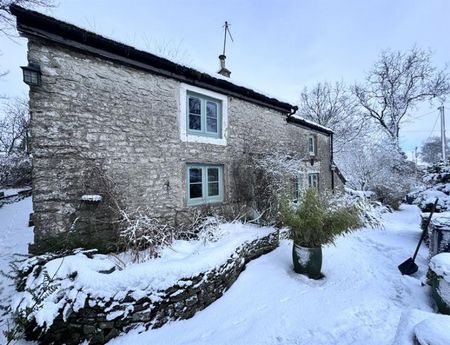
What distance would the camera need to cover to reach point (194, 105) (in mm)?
5746

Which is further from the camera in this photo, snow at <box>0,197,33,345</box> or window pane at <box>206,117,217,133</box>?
window pane at <box>206,117,217,133</box>

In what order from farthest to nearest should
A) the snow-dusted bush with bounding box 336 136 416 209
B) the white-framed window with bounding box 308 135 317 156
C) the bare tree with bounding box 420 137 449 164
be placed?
the bare tree with bounding box 420 137 449 164, the snow-dusted bush with bounding box 336 136 416 209, the white-framed window with bounding box 308 135 317 156


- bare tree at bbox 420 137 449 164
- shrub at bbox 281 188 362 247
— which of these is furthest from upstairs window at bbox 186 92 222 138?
bare tree at bbox 420 137 449 164

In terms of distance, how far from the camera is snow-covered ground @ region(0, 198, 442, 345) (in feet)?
8.98

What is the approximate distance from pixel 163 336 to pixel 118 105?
423 centimetres

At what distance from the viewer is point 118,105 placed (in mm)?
4359

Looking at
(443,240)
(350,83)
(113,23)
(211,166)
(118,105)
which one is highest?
(350,83)

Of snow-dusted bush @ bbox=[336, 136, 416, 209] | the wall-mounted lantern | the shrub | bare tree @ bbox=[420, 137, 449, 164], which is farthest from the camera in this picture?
bare tree @ bbox=[420, 137, 449, 164]

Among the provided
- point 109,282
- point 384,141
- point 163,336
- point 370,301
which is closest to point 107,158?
point 109,282

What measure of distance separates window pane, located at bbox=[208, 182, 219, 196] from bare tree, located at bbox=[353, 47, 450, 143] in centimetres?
1892

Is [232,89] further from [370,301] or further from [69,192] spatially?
[370,301]

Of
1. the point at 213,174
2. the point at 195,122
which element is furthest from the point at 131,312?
the point at 195,122

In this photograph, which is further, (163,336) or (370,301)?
(370,301)

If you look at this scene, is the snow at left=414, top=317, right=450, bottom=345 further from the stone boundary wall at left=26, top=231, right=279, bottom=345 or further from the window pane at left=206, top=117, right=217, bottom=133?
the window pane at left=206, top=117, right=217, bottom=133
